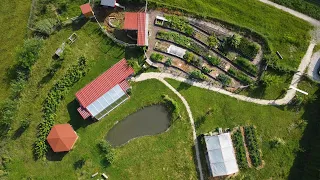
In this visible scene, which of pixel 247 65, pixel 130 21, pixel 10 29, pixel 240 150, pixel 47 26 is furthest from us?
pixel 10 29

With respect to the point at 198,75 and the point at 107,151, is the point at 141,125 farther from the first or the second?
the point at 198,75

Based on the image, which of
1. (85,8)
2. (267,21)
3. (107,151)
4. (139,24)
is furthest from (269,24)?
(107,151)

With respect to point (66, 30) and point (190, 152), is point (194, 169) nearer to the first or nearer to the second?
point (190, 152)

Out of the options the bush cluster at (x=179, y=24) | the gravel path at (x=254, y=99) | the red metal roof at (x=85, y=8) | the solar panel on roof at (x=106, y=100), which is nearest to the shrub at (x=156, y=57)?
the gravel path at (x=254, y=99)

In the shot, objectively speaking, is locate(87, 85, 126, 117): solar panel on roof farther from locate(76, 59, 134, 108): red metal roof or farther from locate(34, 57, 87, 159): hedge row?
locate(34, 57, 87, 159): hedge row

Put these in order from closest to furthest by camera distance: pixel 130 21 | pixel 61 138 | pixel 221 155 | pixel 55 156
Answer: pixel 221 155, pixel 61 138, pixel 55 156, pixel 130 21

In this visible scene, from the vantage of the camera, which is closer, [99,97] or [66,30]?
[99,97]

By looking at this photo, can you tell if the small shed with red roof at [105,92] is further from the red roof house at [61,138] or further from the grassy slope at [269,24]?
the grassy slope at [269,24]

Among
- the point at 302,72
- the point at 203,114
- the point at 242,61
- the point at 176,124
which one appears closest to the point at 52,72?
the point at 176,124
